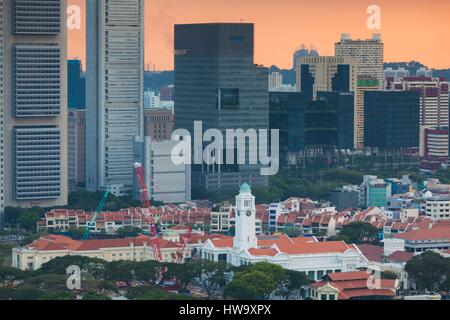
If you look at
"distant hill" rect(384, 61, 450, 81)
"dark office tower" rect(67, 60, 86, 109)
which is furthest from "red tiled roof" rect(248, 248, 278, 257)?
"distant hill" rect(384, 61, 450, 81)

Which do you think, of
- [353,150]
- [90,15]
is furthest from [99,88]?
[353,150]

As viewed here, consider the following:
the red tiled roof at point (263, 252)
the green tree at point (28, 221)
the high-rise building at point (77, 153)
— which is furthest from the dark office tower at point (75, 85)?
the red tiled roof at point (263, 252)

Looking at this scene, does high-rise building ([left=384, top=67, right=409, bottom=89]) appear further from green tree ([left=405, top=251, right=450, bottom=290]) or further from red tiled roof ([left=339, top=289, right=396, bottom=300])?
red tiled roof ([left=339, top=289, right=396, bottom=300])

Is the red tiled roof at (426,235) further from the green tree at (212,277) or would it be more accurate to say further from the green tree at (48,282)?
the green tree at (48,282)

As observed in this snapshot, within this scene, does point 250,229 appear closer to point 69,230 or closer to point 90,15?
point 69,230

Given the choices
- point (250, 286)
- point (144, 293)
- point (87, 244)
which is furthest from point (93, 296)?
point (87, 244)
